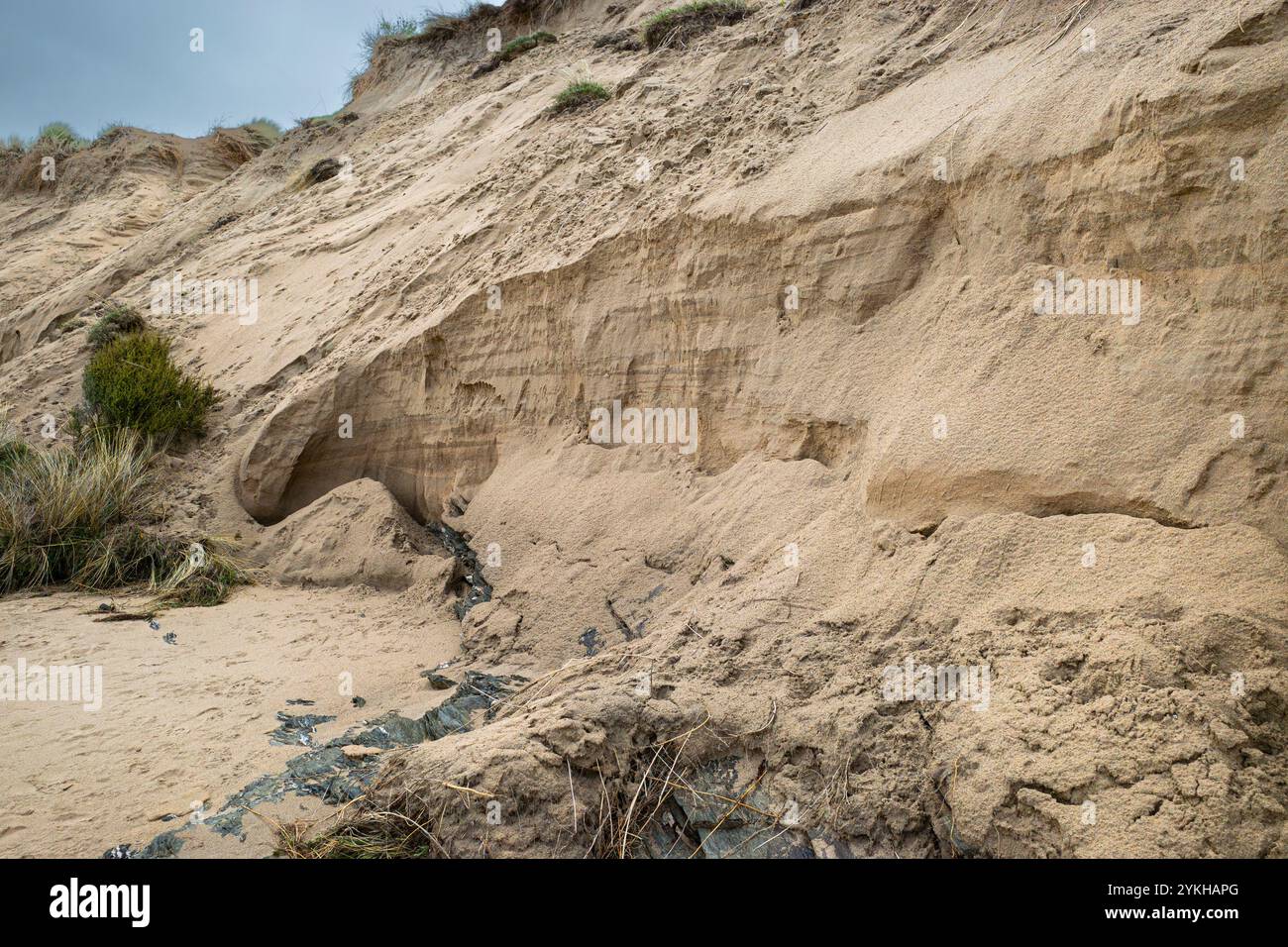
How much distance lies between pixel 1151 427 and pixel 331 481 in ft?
21.5

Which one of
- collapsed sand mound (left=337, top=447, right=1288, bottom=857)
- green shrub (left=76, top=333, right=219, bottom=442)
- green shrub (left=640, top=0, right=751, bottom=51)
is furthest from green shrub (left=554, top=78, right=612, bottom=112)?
collapsed sand mound (left=337, top=447, right=1288, bottom=857)

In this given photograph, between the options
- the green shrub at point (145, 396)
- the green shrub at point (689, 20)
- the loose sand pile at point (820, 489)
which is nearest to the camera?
the loose sand pile at point (820, 489)

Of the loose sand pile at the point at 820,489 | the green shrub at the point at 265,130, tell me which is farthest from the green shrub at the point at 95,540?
the green shrub at the point at 265,130

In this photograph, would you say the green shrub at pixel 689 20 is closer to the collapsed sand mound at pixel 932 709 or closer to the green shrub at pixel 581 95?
the green shrub at pixel 581 95

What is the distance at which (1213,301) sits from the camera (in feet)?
10.1

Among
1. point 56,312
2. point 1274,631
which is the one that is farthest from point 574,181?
point 56,312

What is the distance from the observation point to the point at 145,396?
27.9 ft

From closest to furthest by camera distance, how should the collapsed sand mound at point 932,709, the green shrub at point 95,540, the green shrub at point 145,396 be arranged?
the collapsed sand mound at point 932,709 → the green shrub at point 95,540 → the green shrub at point 145,396

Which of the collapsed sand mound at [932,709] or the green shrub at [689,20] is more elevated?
the green shrub at [689,20]

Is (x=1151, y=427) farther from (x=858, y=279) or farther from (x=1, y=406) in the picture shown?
(x=1, y=406)

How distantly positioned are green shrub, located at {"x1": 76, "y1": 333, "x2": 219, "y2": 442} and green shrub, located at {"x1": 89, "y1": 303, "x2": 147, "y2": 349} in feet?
2.98

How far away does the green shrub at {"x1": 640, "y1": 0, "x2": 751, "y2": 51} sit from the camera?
825cm

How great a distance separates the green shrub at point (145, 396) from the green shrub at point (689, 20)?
18.7 feet

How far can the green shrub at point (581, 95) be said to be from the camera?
849 centimetres
